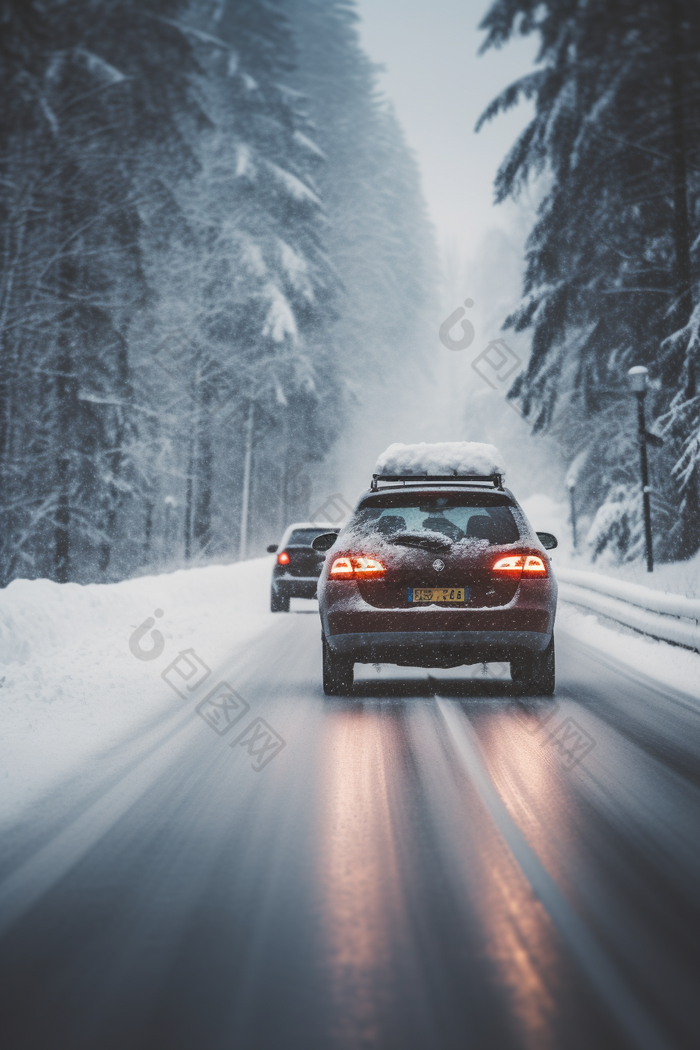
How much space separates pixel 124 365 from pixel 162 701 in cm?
1478

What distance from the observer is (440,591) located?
27.3 ft

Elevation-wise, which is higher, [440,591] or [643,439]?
[643,439]

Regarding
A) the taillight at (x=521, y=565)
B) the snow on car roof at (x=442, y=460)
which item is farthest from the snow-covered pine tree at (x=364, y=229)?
the taillight at (x=521, y=565)

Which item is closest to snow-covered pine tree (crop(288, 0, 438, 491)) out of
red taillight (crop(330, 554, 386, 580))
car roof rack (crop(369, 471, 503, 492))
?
car roof rack (crop(369, 471, 503, 492))

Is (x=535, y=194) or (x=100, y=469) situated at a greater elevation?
(x=535, y=194)

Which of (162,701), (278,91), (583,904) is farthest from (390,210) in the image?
(583,904)

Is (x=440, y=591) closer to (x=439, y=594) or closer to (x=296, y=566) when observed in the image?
(x=439, y=594)

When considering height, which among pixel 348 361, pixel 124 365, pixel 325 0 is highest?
pixel 325 0

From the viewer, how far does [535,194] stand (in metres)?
47.6

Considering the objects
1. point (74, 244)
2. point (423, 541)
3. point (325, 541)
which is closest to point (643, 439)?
point (325, 541)

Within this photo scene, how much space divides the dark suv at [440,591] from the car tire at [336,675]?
22 centimetres

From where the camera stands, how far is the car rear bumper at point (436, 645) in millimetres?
8227

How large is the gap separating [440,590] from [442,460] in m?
10.1

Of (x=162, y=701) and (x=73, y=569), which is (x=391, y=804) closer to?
(x=162, y=701)
